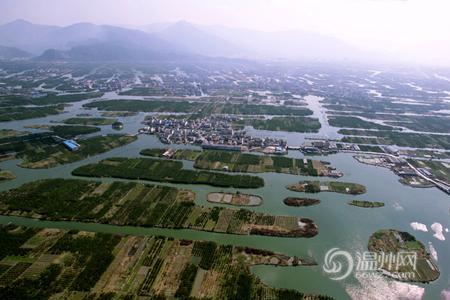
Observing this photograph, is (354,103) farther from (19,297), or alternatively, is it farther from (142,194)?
(19,297)

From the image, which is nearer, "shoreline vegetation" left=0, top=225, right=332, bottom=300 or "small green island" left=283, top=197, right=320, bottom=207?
"shoreline vegetation" left=0, top=225, right=332, bottom=300

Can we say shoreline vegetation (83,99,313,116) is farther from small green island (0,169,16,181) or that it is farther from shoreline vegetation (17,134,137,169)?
small green island (0,169,16,181)

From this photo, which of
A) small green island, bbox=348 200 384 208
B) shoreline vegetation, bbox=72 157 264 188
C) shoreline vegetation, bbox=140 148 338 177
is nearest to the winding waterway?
small green island, bbox=348 200 384 208

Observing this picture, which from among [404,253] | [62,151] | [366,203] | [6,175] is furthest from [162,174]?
[404,253]

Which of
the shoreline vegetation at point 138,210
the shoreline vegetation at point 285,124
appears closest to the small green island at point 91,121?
the shoreline vegetation at point 285,124

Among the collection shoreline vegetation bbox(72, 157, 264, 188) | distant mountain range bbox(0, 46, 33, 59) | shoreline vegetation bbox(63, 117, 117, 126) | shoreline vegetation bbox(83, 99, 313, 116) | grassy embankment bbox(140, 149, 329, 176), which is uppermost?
shoreline vegetation bbox(72, 157, 264, 188)

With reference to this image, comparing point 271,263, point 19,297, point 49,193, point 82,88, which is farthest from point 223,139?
point 82,88

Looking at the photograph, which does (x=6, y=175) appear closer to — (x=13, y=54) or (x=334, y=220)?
(x=334, y=220)
